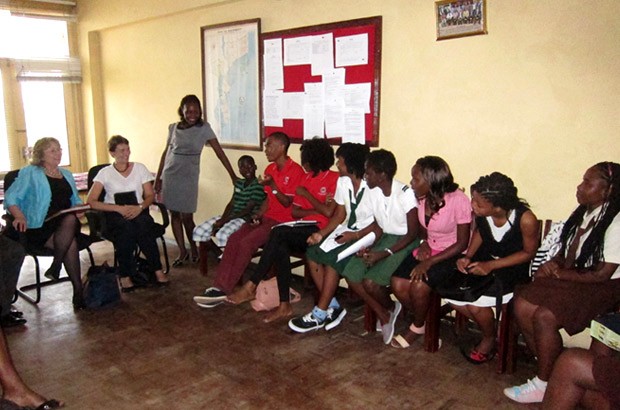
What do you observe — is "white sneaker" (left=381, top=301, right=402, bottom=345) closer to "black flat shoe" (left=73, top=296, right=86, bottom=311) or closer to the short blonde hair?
"black flat shoe" (left=73, top=296, right=86, bottom=311)

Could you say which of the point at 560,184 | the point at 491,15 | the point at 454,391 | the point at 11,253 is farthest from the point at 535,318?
the point at 11,253

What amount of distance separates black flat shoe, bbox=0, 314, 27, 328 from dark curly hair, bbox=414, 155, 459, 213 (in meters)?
2.66

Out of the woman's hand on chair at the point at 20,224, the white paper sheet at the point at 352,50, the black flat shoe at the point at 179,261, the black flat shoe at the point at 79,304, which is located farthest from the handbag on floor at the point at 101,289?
the white paper sheet at the point at 352,50

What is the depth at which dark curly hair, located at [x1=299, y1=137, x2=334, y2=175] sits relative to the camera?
373 cm

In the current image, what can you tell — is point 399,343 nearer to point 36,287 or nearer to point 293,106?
point 293,106

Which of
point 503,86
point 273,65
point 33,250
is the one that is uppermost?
point 273,65

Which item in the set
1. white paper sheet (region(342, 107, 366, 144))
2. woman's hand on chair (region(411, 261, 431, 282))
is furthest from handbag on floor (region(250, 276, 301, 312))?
white paper sheet (region(342, 107, 366, 144))

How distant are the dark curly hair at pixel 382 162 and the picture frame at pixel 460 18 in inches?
31.6

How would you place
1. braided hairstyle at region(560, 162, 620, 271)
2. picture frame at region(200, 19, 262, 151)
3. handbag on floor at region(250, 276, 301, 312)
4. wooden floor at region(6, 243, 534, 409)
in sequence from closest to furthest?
braided hairstyle at region(560, 162, 620, 271) → wooden floor at region(6, 243, 534, 409) → handbag on floor at region(250, 276, 301, 312) → picture frame at region(200, 19, 262, 151)

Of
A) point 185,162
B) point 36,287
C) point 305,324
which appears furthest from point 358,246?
point 36,287

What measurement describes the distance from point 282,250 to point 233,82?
186cm

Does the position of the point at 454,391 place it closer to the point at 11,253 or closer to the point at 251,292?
the point at 251,292

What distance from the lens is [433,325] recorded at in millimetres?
3020

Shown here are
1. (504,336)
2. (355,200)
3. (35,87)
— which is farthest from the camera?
(35,87)
